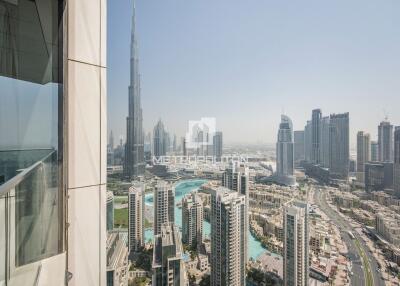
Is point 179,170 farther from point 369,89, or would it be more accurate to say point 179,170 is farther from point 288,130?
point 369,89

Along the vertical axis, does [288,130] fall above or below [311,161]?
above

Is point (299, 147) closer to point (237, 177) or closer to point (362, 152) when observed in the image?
point (362, 152)

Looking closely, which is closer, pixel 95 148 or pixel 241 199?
pixel 95 148

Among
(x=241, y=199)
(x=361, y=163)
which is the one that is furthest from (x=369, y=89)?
(x=241, y=199)

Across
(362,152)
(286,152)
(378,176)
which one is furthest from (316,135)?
(378,176)

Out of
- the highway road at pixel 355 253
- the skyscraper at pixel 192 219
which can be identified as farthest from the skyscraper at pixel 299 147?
the skyscraper at pixel 192 219

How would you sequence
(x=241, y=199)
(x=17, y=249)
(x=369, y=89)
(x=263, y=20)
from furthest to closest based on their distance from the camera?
(x=241, y=199) → (x=263, y=20) → (x=369, y=89) → (x=17, y=249)

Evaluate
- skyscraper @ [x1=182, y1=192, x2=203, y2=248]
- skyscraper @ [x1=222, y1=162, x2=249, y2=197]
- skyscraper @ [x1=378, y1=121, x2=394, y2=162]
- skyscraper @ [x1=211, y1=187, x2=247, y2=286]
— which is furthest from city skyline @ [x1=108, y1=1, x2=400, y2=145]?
skyscraper @ [x1=182, y1=192, x2=203, y2=248]
